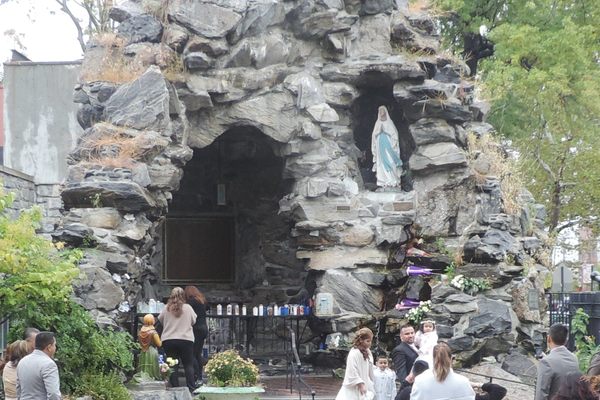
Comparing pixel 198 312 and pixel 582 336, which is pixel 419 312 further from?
pixel 198 312

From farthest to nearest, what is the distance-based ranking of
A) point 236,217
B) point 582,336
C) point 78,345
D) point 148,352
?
point 236,217 < point 582,336 < point 148,352 < point 78,345

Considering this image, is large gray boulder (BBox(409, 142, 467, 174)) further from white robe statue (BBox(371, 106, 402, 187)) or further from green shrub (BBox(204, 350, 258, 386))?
green shrub (BBox(204, 350, 258, 386))

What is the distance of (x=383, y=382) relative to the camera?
11484 mm

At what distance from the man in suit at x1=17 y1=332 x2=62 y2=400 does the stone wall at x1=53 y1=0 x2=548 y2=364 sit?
7469 mm

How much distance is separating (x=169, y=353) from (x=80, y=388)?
1919mm

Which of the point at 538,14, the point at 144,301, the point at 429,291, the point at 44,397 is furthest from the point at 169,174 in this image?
the point at 538,14

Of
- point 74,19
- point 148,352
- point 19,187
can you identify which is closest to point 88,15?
point 74,19

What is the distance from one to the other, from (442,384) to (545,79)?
58.7 ft

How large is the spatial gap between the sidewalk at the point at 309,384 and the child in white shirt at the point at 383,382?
385 cm

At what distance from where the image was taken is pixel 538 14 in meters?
26.4

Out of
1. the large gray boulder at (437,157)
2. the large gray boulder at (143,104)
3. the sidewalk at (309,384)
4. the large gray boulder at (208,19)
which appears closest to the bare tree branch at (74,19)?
the large gray boulder at (208,19)

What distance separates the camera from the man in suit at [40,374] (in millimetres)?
9070

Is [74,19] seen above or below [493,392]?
above

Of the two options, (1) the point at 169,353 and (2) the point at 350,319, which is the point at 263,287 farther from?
(1) the point at 169,353
